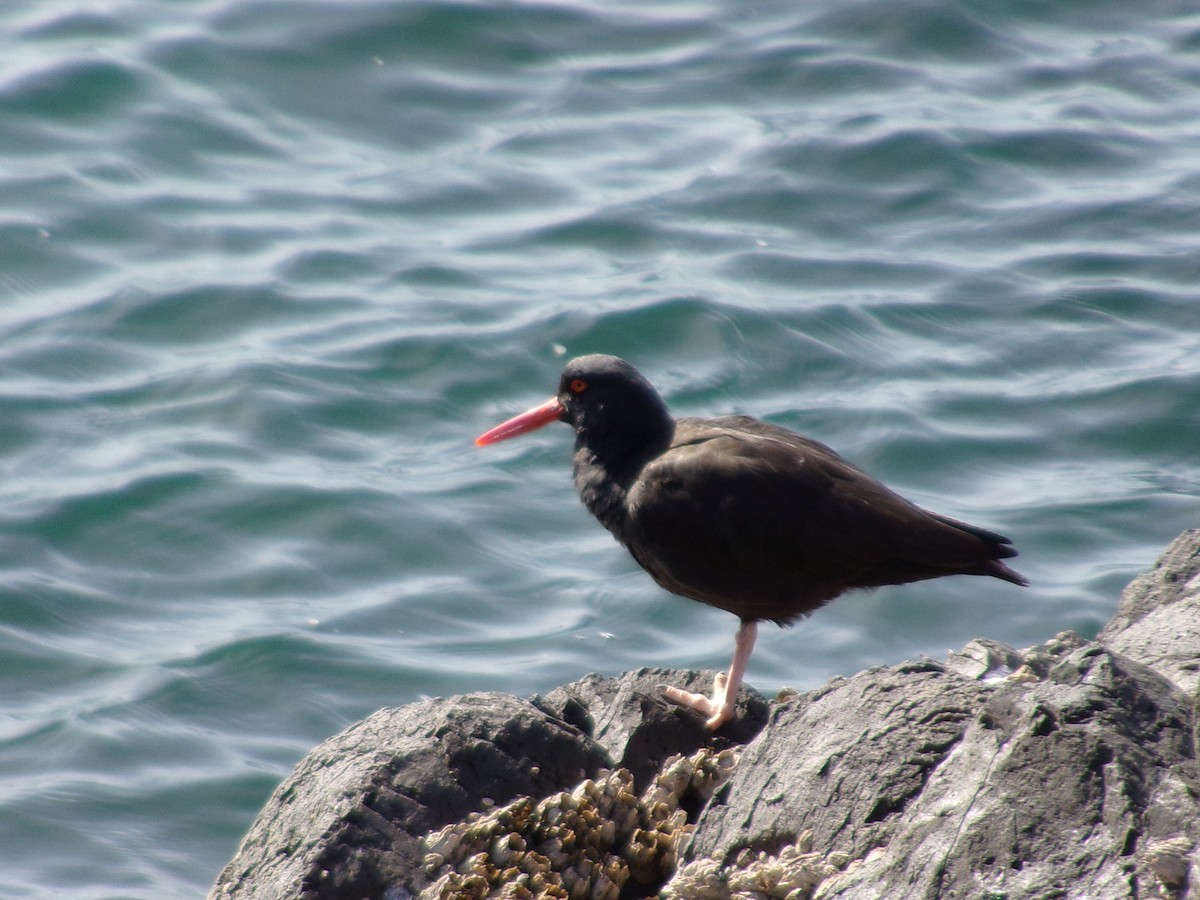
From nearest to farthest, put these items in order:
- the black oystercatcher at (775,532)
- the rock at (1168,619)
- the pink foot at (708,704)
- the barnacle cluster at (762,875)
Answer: the barnacle cluster at (762,875) < the rock at (1168,619) < the pink foot at (708,704) < the black oystercatcher at (775,532)

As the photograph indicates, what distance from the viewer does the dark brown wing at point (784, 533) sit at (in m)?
5.02

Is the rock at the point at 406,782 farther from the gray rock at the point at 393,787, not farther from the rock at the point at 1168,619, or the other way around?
the rock at the point at 1168,619

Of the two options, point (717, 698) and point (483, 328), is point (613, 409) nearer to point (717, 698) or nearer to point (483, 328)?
point (717, 698)

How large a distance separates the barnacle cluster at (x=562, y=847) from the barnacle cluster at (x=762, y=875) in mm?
291

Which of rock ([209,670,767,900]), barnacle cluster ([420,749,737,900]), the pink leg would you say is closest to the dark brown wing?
the pink leg

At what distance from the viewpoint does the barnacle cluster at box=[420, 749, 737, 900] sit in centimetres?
355

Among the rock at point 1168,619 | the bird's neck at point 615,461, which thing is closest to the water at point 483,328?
the bird's neck at point 615,461

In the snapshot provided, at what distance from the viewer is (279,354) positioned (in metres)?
10.7

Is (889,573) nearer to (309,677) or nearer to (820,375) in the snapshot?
(309,677)

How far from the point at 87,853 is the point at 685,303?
19.9 ft

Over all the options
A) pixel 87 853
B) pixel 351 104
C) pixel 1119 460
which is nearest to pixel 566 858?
pixel 87 853

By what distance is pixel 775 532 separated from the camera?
5039mm

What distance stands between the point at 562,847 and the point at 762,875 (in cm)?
64

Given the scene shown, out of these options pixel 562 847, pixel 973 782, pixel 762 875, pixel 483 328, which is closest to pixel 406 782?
pixel 562 847
